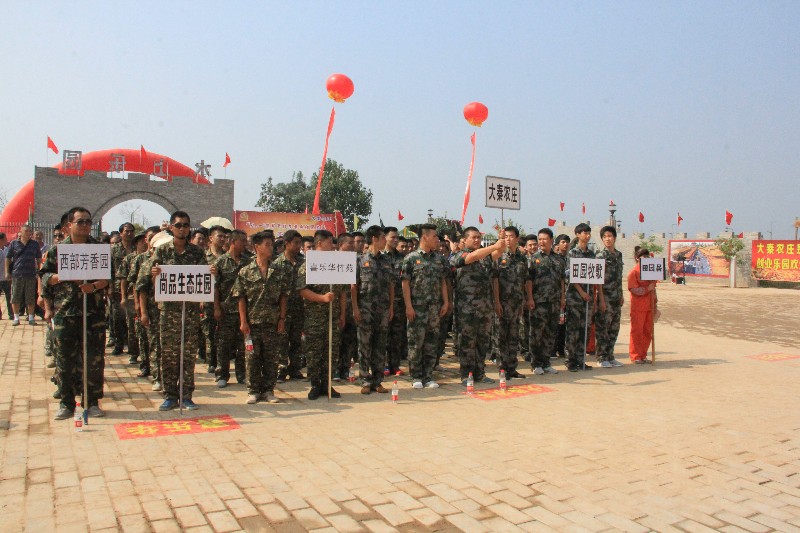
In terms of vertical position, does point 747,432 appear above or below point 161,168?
below

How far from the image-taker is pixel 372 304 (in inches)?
288

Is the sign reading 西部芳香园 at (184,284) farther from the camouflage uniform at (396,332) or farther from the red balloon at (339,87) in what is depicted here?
the red balloon at (339,87)

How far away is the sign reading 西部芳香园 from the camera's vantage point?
5.71 metres

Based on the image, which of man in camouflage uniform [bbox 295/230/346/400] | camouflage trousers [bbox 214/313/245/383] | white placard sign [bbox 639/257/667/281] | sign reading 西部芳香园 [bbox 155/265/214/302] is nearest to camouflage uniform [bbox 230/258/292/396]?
man in camouflage uniform [bbox 295/230/346/400]

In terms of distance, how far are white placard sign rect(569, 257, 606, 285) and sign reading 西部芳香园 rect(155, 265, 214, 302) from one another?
5192 mm

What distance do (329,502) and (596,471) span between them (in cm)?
197

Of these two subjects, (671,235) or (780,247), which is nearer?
(780,247)

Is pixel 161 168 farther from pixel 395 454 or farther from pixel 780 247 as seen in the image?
pixel 780 247

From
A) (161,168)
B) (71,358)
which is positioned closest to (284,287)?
(71,358)

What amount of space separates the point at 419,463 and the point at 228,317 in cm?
388

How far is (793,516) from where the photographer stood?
3.55 meters

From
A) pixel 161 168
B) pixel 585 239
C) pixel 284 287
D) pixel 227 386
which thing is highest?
pixel 161 168

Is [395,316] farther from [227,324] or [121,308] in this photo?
[121,308]

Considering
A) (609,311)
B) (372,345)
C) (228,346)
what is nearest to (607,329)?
(609,311)
